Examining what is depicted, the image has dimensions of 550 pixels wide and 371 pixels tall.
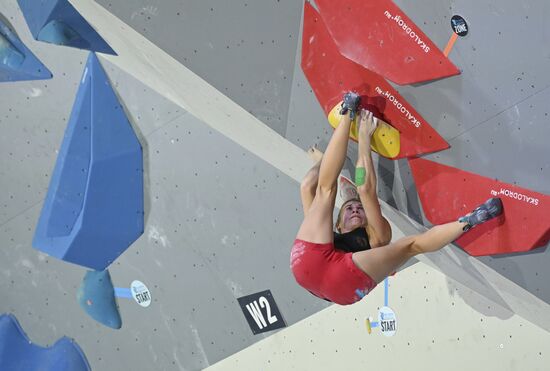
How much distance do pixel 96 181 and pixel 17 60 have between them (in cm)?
77

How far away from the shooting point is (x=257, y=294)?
424 centimetres

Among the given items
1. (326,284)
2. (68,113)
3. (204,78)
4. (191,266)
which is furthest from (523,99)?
(68,113)

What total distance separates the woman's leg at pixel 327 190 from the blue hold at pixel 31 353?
92.6 inches

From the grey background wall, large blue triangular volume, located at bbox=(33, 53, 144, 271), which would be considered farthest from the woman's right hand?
large blue triangular volume, located at bbox=(33, 53, 144, 271)

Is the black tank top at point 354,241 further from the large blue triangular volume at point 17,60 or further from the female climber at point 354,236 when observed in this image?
the large blue triangular volume at point 17,60

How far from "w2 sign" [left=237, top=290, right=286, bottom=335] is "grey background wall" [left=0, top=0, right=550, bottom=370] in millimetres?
37

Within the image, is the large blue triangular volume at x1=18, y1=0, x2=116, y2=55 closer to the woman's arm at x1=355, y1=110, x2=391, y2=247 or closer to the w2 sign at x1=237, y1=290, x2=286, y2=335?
the w2 sign at x1=237, y1=290, x2=286, y2=335

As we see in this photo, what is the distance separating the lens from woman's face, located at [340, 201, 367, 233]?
3.26 metres

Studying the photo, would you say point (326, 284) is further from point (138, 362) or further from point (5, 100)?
point (5, 100)

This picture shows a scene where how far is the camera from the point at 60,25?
4.32m

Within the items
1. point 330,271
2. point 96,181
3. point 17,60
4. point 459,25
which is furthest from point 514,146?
point 17,60

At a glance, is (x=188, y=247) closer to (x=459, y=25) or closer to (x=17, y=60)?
(x=17, y=60)

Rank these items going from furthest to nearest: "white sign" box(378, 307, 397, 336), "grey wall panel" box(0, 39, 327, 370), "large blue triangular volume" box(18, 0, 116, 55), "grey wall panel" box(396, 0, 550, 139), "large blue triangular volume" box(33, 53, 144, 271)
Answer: "large blue triangular volume" box(33, 53, 144, 271), "large blue triangular volume" box(18, 0, 116, 55), "grey wall panel" box(0, 39, 327, 370), "white sign" box(378, 307, 397, 336), "grey wall panel" box(396, 0, 550, 139)

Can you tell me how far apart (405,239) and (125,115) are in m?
1.88
